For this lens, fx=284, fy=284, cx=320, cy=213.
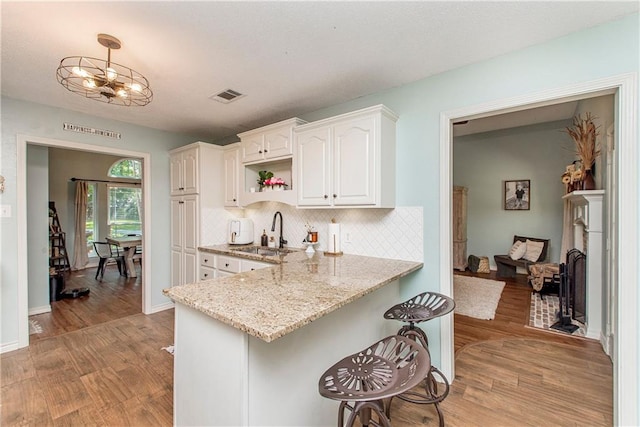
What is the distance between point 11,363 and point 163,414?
1823 mm

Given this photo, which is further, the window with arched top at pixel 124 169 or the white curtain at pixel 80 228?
the window with arched top at pixel 124 169

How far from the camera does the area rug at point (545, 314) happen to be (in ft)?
10.5

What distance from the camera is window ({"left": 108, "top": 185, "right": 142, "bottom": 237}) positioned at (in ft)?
23.4

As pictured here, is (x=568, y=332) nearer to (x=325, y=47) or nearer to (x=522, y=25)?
(x=522, y=25)

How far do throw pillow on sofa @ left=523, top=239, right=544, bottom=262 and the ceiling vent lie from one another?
223 inches

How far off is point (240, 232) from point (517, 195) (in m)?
5.51

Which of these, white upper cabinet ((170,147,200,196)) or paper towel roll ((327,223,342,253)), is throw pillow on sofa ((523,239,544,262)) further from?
white upper cabinet ((170,147,200,196))

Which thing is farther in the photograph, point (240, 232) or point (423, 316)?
point (240, 232)

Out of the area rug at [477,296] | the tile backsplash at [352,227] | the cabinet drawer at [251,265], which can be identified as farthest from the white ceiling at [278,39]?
the area rug at [477,296]

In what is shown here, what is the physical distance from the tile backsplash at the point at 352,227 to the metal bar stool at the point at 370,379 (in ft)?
4.11

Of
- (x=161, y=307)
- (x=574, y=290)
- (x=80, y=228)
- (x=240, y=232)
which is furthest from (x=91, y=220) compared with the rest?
(x=574, y=290)

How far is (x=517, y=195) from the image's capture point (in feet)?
19.0

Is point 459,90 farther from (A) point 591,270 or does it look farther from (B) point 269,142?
(A) point 591,270

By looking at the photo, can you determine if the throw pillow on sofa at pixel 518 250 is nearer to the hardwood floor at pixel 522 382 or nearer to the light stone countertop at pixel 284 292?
the hardwood floor at pixel 522 382
